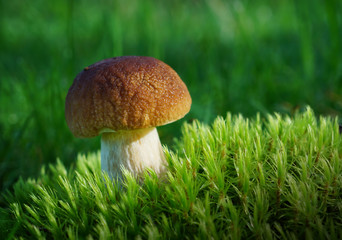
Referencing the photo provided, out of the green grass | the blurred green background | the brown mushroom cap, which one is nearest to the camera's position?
the green grass

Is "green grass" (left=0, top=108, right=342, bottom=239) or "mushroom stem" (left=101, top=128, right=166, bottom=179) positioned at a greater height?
"mushroom stem" (left=101, top=128, right=166, bottom=179)

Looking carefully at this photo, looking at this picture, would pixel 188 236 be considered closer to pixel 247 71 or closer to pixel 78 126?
pixel 78 126

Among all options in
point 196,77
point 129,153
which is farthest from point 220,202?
point 196,77

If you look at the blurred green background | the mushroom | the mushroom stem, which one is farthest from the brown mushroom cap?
the blurred green background

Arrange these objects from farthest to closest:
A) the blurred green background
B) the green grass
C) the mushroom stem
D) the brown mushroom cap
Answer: the blurred green background → the mushroom stem → the brown mushroom cap → the green grass

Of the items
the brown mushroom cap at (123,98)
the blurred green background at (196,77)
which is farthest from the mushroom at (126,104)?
the blurred green background at (196,77)

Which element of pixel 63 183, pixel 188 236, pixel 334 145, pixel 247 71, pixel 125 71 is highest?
pixel 125 71

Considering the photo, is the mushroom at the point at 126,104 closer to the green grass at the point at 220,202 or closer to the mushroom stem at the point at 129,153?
the mushroom stem at the point at 129,153

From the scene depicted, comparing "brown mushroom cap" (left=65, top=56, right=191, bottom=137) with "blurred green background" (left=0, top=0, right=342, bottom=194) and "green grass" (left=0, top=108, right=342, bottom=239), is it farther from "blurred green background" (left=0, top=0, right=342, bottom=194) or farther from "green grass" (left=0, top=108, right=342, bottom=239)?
"blurred green background" (left=0, top=0, right=342, bottom=194)

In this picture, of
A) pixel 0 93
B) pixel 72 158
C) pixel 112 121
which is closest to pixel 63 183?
pixel 112 121
